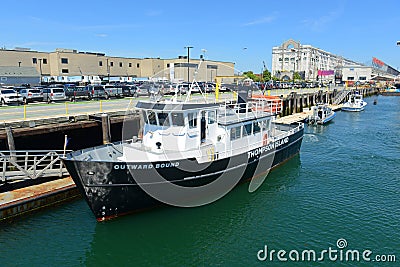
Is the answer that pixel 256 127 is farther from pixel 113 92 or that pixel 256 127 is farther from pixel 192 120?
pixel 113 92

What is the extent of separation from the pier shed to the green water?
6113 centimetres

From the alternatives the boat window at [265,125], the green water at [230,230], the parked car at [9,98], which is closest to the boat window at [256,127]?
the boat window at [265,125]

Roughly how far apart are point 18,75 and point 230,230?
6782 cm

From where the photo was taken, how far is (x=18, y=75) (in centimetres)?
6512

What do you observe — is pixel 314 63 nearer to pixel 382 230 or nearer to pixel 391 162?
pixel 391 162

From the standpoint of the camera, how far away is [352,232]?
12.9 m

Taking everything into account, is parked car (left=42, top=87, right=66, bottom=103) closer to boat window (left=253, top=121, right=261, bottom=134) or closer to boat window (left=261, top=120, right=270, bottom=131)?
boat window (left=253, top=121, right=261, bottom=134)

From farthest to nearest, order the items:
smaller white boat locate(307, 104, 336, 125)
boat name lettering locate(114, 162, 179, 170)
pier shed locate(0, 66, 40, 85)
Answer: pier shed locate(0, 66, 40, 85)
smaller white boat locate(307, 104, 336, 125)
boat name lettering locate(114, 162, 179, 170)

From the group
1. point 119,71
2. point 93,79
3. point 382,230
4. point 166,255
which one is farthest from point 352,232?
point 119,71

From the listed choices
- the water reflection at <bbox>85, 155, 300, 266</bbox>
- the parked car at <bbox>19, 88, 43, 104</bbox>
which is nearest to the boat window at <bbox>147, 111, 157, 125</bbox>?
the water reflection at <bbox>85, 155, 300, 266</bbox>

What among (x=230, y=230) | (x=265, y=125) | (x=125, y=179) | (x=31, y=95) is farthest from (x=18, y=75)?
(x=230, y=230)

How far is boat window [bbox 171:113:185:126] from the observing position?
540 inches

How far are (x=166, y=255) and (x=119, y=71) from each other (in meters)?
85.4

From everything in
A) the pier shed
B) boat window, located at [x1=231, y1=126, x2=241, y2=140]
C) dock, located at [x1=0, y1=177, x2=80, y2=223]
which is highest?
the pier shed
